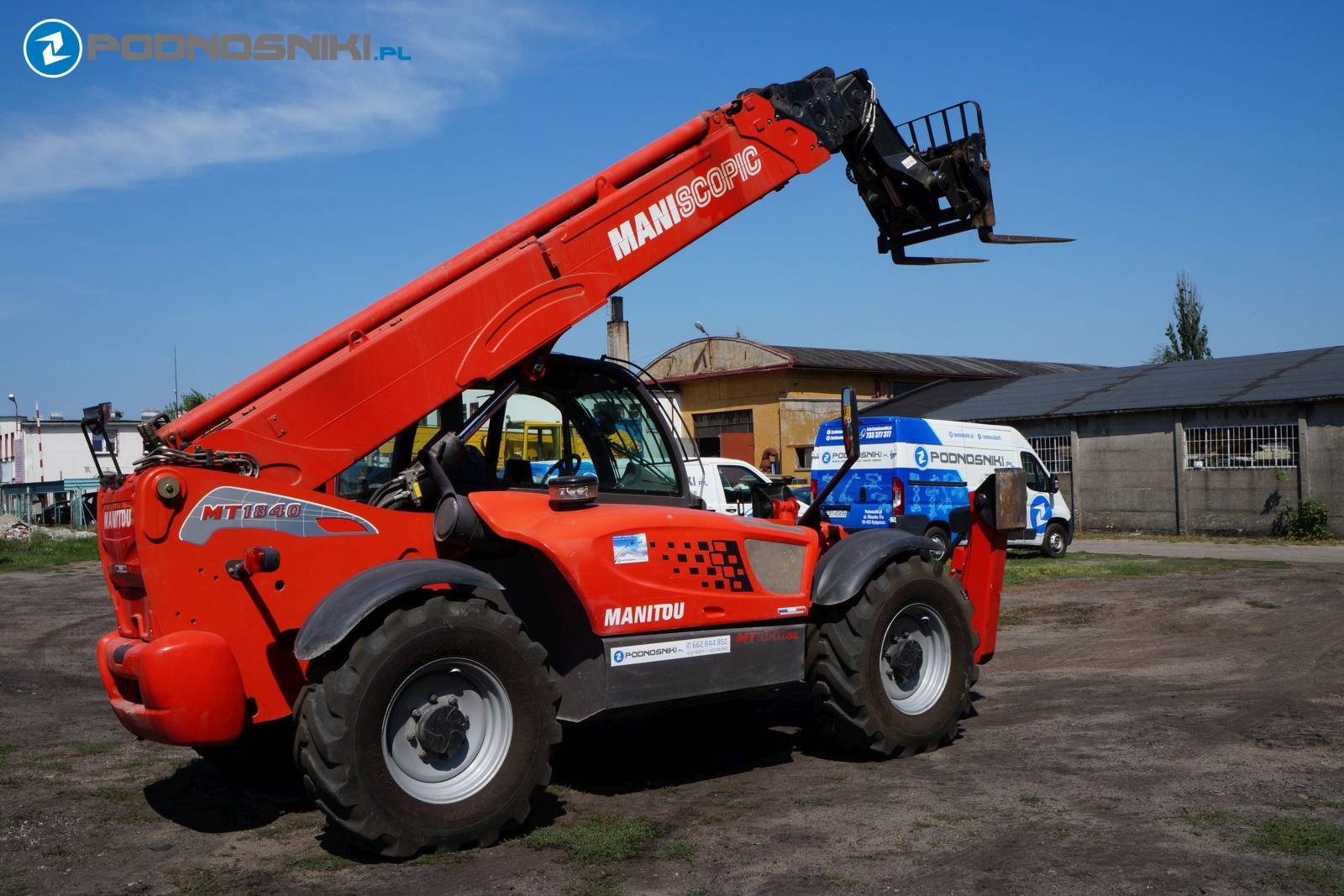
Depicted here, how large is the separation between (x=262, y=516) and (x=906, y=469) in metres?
14.2

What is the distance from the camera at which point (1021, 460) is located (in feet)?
70.0

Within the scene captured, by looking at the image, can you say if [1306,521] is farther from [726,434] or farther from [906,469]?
[726,434]

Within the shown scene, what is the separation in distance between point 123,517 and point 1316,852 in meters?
5.61

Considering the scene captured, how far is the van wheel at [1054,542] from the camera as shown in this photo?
72.7 feet

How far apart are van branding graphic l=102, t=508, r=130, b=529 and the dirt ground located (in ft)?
5.07

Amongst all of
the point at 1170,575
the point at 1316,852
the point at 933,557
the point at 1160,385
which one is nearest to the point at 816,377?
the point at 1160,385

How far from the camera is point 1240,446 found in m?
26.6

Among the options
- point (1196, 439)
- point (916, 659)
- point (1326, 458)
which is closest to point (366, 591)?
point (916, 659)

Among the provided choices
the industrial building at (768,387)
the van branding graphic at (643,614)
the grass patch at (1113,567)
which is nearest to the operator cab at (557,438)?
the van branding graphic at (643,614)

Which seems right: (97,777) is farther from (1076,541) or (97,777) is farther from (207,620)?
(1076,541)

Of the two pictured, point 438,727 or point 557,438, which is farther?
point 557,438

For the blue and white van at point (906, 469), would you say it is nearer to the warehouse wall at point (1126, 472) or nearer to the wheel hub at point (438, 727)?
the warehouse wall at point (1126, 472)

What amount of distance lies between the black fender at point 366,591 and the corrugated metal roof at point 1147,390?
80.2ft

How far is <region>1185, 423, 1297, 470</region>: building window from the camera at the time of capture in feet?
84.7
